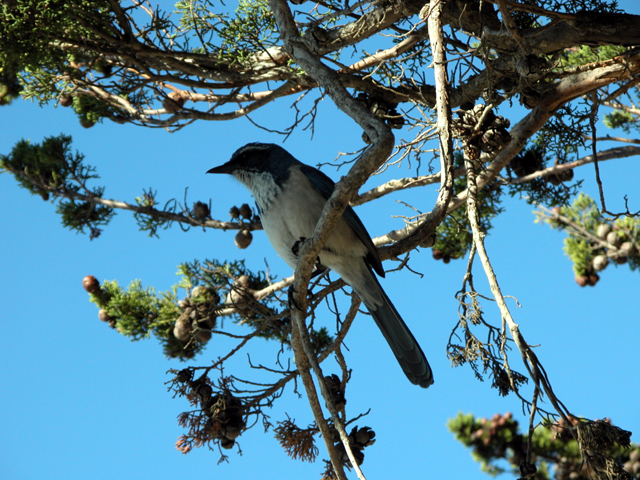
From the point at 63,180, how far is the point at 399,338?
3.71m

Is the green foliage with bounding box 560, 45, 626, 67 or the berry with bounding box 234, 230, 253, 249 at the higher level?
the green foliage with bounding box 560, 45, 626, 67

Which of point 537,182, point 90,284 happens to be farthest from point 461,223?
point 90,284

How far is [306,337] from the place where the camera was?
8.98ft

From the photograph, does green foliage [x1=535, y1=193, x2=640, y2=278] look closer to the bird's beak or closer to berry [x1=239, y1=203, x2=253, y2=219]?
berry [x1=239, y1=203, x2=253, y2=219]

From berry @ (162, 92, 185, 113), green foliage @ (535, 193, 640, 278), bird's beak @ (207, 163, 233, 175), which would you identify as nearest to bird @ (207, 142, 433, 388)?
bird's beak @ (207, 163, 233, 175)

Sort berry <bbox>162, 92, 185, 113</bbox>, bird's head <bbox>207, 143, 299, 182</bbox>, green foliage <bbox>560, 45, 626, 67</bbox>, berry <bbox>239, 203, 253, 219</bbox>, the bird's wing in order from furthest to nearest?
berry <bbox>239, 203, 253, 219</bbox> < berry <bbox>162, 92, 185, 113</bbox> < green foliage <bbox>560, 45, 626, 67</bbox> < bird's head <bbox>207, 143, 299, 182</bbox> < the bird's wing

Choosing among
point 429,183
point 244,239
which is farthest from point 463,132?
point 244,239

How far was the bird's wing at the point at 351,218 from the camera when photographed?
11.2 feet

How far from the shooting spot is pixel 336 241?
3.49 m

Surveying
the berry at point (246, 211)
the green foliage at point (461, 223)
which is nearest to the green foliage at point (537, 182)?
the green foliage at point (461, 223)

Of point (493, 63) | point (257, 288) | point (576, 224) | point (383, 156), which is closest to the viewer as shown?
point (383, 156)

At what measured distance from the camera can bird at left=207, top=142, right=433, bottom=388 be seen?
335cm

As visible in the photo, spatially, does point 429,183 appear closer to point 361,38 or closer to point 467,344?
point 361,38

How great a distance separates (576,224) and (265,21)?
14.1ft
